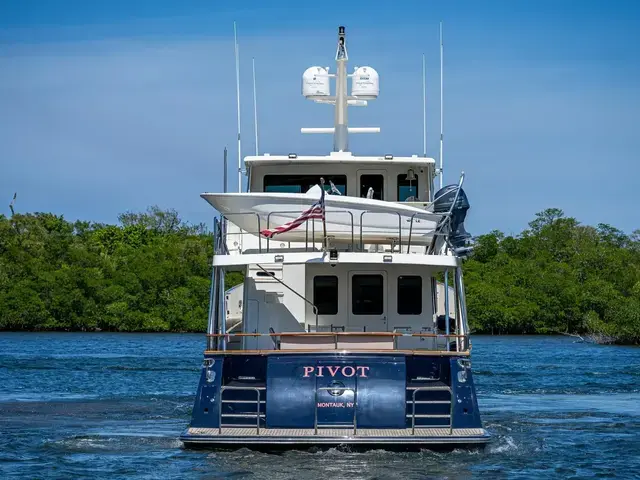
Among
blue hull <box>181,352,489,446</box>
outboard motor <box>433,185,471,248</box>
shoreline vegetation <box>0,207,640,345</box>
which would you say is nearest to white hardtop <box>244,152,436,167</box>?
outboard motor <box>433,185,471,248</box>

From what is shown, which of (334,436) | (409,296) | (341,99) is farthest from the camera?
(341,99)

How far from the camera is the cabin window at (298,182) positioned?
20.9 m

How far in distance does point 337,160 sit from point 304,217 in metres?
3.36

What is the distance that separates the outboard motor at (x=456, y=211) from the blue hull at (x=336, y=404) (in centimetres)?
228

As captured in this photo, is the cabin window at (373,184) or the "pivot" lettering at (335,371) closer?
the "pivot" lettering at (335,371)

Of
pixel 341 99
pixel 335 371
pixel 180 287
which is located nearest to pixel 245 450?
pixel 335 371

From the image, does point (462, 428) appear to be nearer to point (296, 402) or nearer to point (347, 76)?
point (296, 402)

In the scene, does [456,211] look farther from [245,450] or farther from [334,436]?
[245,450]

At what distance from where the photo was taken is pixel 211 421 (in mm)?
17172

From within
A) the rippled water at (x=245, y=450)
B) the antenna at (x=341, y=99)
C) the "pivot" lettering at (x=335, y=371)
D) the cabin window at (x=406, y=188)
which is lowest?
the rippled water at (x=245, y=450)

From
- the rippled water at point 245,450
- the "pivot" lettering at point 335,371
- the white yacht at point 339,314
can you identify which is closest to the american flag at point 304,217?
the white yacht at point 339,314

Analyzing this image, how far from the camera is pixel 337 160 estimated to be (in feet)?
67.9

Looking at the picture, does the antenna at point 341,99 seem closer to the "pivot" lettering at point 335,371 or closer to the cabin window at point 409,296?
the cabin window at point 409,296

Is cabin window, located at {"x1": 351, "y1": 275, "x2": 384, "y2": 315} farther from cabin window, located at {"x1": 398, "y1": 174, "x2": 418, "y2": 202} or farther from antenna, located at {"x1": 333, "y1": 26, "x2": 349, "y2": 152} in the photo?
antenna, located at {"x1": 333, "y1": 26, "x2": 349, "y2": 152}
